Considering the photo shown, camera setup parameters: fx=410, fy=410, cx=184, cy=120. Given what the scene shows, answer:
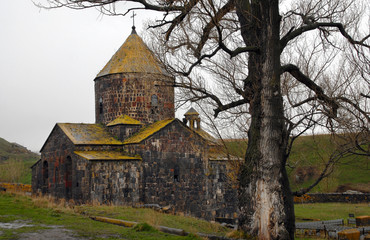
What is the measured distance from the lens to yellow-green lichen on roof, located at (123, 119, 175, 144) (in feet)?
77.6

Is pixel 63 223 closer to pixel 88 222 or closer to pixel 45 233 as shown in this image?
pixel 88 222

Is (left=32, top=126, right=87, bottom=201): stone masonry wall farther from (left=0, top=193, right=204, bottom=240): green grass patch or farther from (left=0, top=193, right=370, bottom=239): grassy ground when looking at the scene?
(left=0, top=193, right=204, bottom=240): green grass patch

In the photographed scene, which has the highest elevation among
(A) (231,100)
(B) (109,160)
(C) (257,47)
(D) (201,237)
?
(C) (257,47)

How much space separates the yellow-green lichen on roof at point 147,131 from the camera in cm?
2367

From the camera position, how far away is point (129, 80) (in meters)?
25.7

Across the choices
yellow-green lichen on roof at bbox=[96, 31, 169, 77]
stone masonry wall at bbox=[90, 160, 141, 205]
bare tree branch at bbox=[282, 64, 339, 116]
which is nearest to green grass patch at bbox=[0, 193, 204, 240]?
stone masonry wall at bbox=[90, 160, 141, 205]

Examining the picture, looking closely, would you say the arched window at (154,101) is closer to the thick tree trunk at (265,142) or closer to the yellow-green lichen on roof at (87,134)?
the yellow-green lichen on roof at (87,134)

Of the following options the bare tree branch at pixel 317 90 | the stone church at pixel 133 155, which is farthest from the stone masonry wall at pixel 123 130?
the bare tree branch at pixel 317 90

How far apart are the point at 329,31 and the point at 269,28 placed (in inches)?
106

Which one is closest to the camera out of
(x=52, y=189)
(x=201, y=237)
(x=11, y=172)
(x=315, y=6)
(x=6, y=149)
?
(x=201, y=237)

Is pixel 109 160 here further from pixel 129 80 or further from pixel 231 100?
pixel 231 100

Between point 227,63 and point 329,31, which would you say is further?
point 227,63

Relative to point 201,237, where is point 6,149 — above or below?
above

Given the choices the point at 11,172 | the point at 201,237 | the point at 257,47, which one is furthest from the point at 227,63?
the point at 11,172
